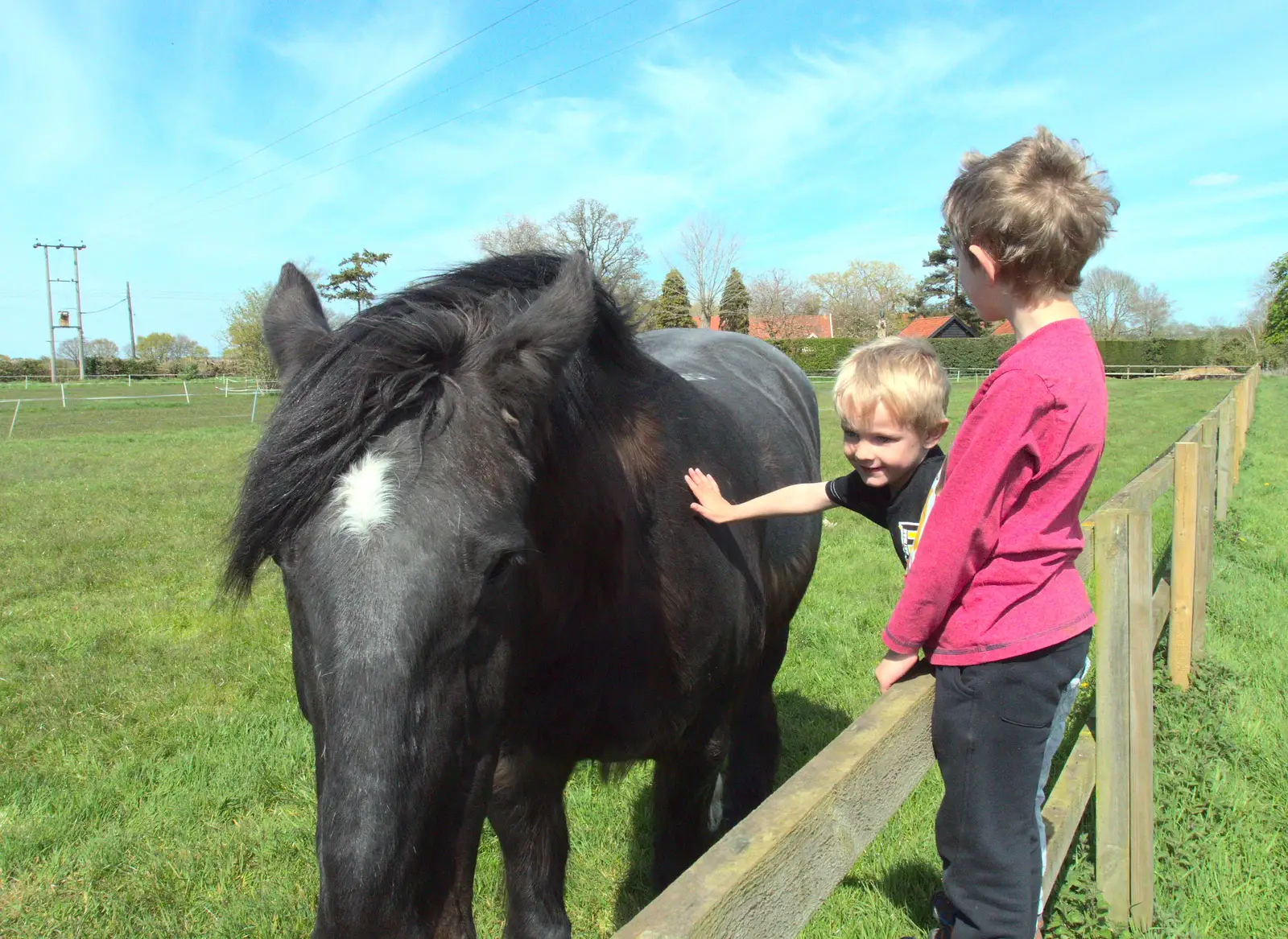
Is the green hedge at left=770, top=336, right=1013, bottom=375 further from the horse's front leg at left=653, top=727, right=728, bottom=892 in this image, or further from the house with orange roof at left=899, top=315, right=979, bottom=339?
the horse's front leg at left=653, top=727, right=728, bottom=892

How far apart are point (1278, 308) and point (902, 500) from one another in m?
75.2

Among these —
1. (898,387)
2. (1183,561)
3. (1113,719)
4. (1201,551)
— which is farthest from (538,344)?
(1201,551)

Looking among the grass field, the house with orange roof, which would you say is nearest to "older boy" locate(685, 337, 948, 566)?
the grass field

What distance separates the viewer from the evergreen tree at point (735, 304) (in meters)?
54.0

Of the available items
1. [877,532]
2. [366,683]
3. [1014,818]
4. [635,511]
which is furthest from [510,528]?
[877,532]

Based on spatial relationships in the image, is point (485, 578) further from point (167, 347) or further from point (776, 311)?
point (167, 347)

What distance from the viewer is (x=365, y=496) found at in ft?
4.99

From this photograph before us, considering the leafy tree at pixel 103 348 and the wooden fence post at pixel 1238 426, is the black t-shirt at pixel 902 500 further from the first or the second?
the leafy tree at pixel 103 348

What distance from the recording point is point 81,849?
3.44 metres

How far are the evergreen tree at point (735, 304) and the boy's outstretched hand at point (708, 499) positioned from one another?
49295 millimetres

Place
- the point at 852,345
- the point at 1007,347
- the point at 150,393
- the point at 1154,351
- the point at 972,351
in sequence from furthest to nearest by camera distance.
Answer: the point at 1154,351
the point at 972,351
the point at 1007,347
the point at 852,345
the point at 150,393

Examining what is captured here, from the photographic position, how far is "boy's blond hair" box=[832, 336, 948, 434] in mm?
2061

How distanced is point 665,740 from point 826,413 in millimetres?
22496

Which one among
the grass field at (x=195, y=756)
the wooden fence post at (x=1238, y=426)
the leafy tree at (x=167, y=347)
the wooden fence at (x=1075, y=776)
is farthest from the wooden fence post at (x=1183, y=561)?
the leafy tree at (x=167, y=347)
